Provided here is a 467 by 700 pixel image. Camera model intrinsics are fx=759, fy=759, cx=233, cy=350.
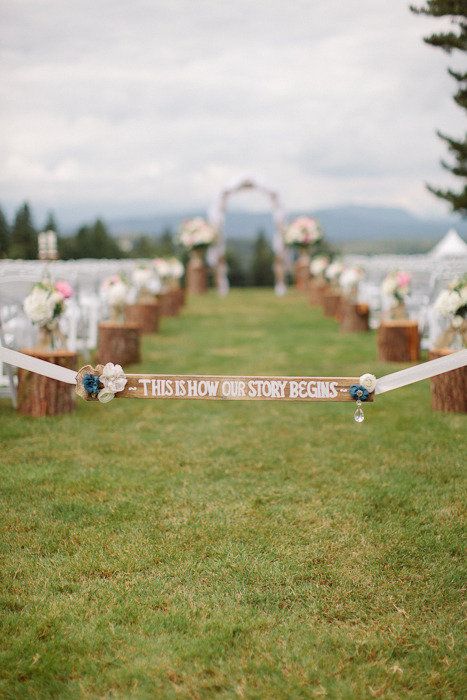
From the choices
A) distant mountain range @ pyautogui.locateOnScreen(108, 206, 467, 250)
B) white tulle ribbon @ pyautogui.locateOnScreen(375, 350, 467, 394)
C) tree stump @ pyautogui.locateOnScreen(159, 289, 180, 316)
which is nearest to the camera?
white tulle ribbon @ pyautogui.locateOnScreen(375, 350, 467, 394)

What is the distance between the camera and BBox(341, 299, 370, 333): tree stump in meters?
12.0

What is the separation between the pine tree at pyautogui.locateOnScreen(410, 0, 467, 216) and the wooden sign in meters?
6.12

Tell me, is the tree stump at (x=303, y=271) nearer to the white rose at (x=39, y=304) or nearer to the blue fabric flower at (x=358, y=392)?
the white rose at (x=39, y=304)

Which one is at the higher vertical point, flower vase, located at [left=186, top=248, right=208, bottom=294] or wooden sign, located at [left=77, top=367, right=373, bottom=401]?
flower vase, located at [left=186, top=248, right=208, bottom=294]

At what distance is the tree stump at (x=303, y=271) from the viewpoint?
22.4m

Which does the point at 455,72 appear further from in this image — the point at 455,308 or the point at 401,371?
the point at 401,371

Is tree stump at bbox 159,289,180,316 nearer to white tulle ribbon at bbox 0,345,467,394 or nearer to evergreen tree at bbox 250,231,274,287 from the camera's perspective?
evergreen tree at bbox 250,231,274,287

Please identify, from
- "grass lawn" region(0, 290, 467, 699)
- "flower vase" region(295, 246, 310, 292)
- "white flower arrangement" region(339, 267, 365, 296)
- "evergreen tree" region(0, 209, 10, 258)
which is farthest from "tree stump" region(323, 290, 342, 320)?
"grass lawn" region(0, 290, 467, 699)

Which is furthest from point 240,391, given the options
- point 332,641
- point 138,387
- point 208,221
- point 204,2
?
point 208,221

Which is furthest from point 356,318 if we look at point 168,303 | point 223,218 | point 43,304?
point 223,218

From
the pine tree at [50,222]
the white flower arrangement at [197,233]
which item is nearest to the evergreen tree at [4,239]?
the pine tree at [50,222]

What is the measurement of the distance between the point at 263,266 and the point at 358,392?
71.3 ft

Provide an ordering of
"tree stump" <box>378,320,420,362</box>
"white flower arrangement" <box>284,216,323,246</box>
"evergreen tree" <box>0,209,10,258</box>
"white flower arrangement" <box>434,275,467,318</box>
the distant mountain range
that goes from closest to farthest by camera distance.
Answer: "white flower arrangement" <box>434,275,467,318</box> → "tree stump" <box>378,320,420,362</box> → "evergreen tree" <box>0,209,10,258</box> → "white flower arrangement" <box>284,216,323,246</box> → the distant mountain range

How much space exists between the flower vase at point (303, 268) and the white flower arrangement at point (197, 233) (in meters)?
2.84
